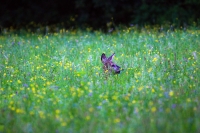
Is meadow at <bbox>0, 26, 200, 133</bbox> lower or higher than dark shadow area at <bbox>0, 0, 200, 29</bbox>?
lower

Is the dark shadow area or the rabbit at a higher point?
the dark shadow area

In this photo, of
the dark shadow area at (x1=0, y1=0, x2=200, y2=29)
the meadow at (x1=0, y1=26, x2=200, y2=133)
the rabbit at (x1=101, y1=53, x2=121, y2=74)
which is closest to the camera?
the meadow at (x1=0, y1=26, x2=200, y2=133)

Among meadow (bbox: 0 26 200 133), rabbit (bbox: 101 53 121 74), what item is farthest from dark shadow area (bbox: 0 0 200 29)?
rabbit (bbox: 101 53 121 74)

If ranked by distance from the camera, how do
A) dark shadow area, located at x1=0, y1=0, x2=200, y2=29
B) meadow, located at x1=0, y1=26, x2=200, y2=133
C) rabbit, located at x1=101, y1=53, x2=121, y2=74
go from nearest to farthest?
meadow, located at x1=0, y1=26, x2=200, y2=133
rabbit, located at x1=101, y1=53, x2=121, y2=74
dark shadow area, located at x1=0, y1=0, x2=200, y2=29

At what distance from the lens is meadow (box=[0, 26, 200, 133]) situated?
190 inches

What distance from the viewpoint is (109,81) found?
263 inches

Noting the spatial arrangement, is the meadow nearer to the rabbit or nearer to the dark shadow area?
the rabbit

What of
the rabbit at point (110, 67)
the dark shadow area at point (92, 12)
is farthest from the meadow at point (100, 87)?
the dark shadow area at point (92, 12)

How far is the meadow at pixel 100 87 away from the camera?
4820mm

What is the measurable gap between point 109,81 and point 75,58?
2429 mm

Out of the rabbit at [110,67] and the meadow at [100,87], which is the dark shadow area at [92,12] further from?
the rabbit at [110,67]

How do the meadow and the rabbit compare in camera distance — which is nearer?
the meadow

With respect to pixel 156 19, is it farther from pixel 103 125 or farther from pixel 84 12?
pixel 103 125

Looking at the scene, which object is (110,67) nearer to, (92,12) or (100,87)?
(100,87)
